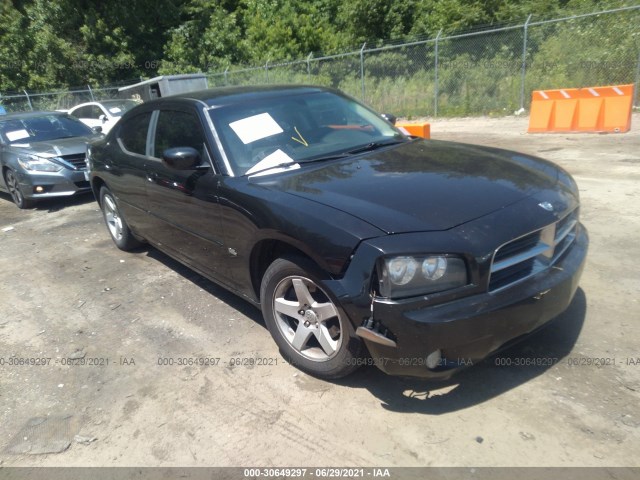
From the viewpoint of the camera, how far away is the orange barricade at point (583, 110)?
10.2 meters

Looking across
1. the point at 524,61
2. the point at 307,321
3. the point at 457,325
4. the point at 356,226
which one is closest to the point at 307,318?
the point at 307,321

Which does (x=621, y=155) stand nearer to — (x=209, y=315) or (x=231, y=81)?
(x=209, y=315)

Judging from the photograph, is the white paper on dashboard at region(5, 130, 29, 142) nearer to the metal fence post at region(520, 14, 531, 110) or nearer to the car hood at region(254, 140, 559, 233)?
the car hood at region(254, 140, 559, 233)

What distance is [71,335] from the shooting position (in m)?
4.05

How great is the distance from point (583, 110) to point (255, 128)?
30.9 ft

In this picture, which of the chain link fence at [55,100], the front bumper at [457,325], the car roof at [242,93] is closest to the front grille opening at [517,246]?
the front bumper at [457,325]

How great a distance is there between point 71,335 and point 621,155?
8276mm

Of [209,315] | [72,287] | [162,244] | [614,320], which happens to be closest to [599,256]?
[614,320]

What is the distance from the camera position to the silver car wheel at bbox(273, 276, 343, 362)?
2.87m

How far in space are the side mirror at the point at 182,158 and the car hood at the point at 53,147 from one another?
5.55 meters

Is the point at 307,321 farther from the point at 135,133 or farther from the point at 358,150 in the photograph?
the point at 135,133

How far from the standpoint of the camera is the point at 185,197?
3.84 metres

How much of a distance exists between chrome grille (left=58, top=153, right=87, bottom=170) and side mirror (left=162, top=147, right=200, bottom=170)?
5.45 m

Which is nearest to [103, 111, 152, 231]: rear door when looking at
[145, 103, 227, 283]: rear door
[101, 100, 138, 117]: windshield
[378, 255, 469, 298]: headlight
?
[145, 103, 227, 283]: rear door
